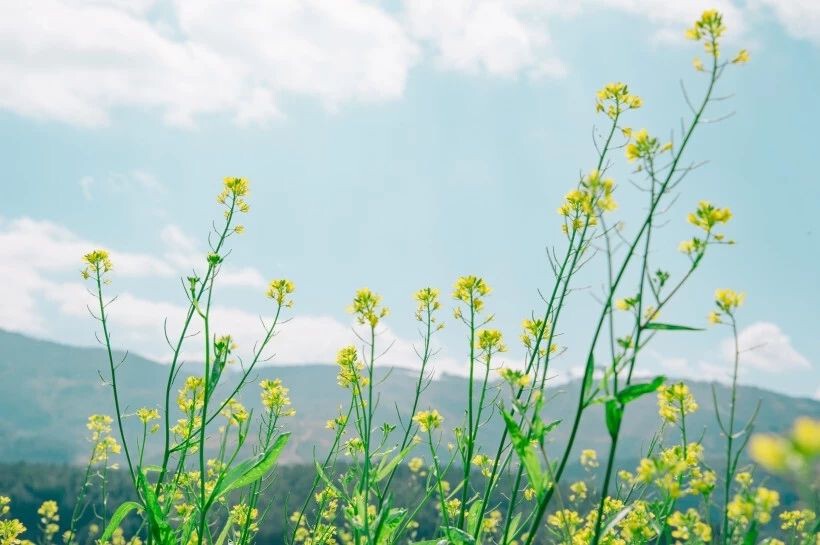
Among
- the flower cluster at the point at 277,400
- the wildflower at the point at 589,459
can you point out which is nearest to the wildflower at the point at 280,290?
the flower cluster at the point at 277,400

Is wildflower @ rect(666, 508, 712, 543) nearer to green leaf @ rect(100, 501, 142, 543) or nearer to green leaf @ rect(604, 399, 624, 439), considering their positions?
green leaf @ rect(604, 399, 624, 439)

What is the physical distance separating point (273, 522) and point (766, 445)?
55559mm

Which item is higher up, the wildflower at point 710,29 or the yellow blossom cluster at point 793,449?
the wildflower at point 710,29

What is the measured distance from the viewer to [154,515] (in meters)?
2.28

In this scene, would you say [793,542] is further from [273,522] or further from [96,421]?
[273,522]

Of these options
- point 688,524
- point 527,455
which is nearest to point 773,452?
point 527,455

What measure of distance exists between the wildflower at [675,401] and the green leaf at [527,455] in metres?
1.09

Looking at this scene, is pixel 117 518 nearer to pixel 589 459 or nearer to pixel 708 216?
pixel 708 216

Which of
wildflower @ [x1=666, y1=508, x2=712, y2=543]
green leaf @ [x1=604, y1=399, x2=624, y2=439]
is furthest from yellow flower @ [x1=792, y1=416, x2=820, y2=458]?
wildflower @ [x1=666, y1=508, x2=712, y2=543]

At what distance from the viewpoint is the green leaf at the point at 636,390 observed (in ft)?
5.53

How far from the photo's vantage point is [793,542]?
2.60 meters

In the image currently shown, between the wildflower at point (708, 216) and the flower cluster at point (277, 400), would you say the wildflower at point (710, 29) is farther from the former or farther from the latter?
the flower cluster at point (277, 400)

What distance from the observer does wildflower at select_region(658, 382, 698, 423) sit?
2.77 meters

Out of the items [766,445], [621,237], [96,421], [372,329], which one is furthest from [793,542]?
[96,421]
